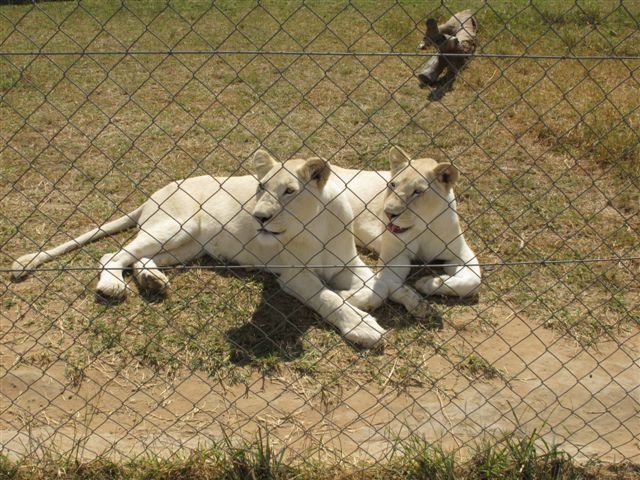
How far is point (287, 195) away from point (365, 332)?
33.9 inches

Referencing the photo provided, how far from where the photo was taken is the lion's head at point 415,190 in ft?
14.1

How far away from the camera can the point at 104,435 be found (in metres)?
3.38

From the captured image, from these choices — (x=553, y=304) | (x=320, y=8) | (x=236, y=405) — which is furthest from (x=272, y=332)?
(x=320, y=8)

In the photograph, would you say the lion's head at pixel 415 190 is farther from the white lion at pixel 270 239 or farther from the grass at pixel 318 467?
the grass at pixel 318 467

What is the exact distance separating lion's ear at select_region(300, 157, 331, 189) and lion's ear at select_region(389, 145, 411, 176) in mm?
461

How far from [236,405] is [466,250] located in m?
1.82

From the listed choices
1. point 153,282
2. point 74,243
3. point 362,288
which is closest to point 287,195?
point 362,288

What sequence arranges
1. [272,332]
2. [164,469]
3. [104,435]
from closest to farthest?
[164,469] < [104,435] < [272,332]

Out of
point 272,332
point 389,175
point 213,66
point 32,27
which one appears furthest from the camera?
point 32,27

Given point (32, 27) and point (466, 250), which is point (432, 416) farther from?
point (32, 27)

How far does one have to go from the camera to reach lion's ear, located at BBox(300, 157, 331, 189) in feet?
13.4

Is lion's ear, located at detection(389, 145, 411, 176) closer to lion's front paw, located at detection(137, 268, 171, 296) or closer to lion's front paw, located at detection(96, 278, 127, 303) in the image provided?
lion's front paw, located at detection(137, 268, 171, 296)

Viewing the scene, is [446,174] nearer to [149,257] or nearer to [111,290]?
[149,257]

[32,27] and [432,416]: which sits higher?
[432,416]
